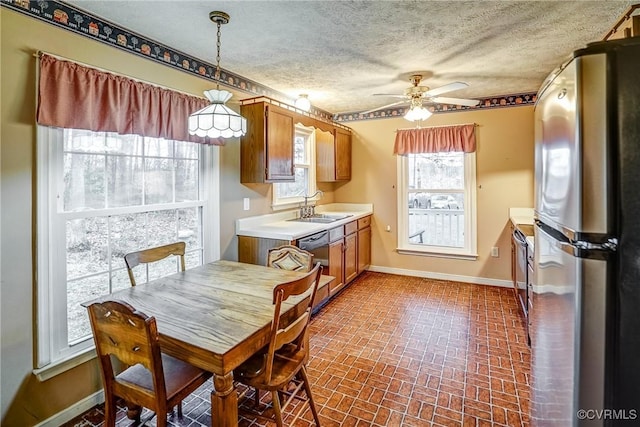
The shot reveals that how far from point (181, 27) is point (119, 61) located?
48 cm

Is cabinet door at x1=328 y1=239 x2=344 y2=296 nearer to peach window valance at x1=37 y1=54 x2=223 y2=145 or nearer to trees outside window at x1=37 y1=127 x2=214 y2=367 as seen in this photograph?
trees outside window at x1=37 y1=127 x2=214 y2=367

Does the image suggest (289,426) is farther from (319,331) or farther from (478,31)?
(478,31)

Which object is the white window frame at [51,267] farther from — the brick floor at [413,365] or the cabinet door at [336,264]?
the cabinet door at [336,264]

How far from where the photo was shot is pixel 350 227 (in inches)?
166

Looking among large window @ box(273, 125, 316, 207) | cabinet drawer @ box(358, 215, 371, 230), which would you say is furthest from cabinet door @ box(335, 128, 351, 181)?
cabinet drawer @ box(358, 215, 371, 230)

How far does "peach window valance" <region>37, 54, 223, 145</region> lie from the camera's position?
180 cm

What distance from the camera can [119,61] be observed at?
2.20 meters

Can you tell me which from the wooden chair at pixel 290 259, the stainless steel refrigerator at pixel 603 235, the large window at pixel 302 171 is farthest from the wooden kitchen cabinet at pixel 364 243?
the stainless steel refrigerator at pixel 603 235

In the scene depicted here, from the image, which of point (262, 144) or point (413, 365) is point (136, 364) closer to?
point (413, 365)

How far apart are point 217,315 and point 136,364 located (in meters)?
0.38

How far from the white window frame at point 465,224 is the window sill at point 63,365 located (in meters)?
3.92

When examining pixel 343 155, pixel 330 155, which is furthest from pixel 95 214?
pixel 343 155

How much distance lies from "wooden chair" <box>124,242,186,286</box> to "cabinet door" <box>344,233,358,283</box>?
84.7 inches

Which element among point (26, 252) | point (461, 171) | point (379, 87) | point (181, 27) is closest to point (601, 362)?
point (26, 252)
